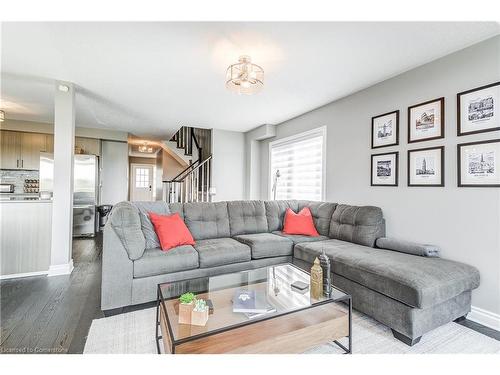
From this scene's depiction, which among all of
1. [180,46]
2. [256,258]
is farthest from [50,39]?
[256,258]

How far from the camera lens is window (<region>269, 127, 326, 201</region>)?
4.14 metres

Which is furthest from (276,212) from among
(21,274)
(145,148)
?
(145,148)

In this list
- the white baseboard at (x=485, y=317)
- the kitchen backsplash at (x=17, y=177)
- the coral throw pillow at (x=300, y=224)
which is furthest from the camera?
the kitchen backsplash at (x=17, y=177)

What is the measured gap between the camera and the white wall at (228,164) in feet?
18.7

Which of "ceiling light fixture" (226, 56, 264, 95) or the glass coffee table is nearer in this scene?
the glass coffee table

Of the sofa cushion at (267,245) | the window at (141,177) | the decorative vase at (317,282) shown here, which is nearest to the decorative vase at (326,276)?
the decorative vase at (317,282)

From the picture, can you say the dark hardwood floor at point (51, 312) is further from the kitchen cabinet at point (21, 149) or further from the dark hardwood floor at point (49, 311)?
the kitchen cabinet at point (21, 149)

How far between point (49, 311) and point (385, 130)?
3997 millimetres

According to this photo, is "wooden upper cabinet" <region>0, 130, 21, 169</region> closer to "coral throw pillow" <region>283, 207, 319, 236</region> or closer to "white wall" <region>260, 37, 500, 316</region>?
"coral throw pillow" <region>283, 207, 319, 236</region>

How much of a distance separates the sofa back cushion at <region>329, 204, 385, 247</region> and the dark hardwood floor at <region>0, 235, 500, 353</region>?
1030mm

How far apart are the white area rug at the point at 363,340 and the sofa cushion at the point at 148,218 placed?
737 mm

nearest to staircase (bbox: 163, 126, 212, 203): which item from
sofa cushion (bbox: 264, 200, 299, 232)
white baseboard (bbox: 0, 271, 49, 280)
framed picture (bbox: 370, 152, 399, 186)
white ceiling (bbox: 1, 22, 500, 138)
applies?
white ceiling (bbox: 1, 22, 500, 138)

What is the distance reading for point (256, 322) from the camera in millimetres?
1343
